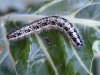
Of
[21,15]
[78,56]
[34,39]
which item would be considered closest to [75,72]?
[78,56]

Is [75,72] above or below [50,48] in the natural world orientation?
below

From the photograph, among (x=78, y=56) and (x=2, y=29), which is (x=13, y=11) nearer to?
(x=2, y=29)

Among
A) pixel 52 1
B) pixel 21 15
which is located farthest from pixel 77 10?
pixel 21 15

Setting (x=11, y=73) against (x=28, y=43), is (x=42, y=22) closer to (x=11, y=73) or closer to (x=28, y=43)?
(x=28, y=43)

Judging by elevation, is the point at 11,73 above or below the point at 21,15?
below

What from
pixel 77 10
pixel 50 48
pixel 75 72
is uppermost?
pixel 77 10
